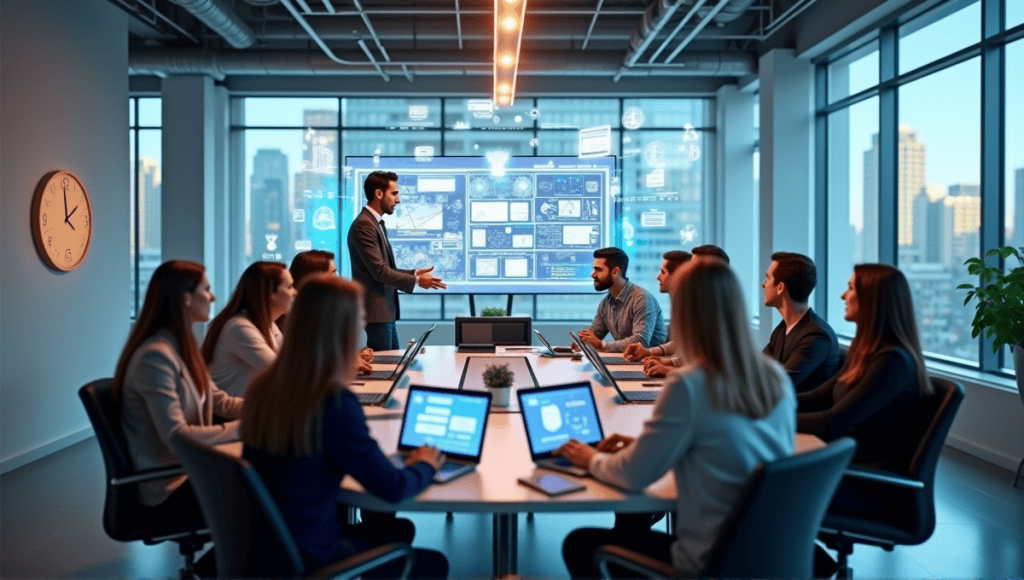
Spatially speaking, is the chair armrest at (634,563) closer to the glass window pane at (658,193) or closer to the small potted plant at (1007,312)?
the small potted plant at (1007,312)

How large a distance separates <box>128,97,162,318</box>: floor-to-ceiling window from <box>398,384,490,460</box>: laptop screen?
7.90 m

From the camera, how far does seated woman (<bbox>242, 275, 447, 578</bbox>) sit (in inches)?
→ 71.1

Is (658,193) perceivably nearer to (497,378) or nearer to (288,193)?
(288,193)

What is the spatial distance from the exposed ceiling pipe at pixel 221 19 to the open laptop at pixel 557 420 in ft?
17.2

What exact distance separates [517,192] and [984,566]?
6011mm

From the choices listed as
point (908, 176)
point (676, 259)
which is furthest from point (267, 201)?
point (908, 176)

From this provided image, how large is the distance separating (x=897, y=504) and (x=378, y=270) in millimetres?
3573

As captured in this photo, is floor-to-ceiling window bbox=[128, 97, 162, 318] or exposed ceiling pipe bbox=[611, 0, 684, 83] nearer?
exposed ceiling pipe bbox=[611, 0, 684, 83]

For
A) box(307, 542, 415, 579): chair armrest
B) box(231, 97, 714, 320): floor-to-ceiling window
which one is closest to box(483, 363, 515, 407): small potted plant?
box(307, 542, 415, 579): chair armrest

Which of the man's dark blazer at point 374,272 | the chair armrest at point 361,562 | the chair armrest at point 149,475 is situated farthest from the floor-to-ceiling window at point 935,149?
the chair armrest at point 149,475

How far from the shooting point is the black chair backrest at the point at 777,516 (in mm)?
1560

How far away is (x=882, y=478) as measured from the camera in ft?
7.73

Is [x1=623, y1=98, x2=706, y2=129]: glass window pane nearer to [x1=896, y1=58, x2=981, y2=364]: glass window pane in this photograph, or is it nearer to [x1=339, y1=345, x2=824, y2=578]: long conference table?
[x1=896, y1=58, x2=981, y2=364]: glass window pane

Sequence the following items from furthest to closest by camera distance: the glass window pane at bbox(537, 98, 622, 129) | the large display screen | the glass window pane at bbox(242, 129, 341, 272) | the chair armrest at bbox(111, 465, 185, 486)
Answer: the glass window pane at bbox(537, 98, 622, 129) < the glass window pane at bbox(242, 129, 341, 272) < the large display screen < the chair armrest at bbox(111, 465, 185, 486)
